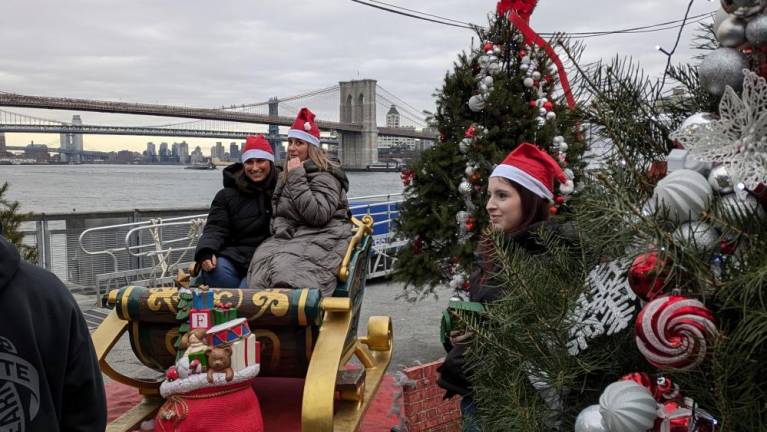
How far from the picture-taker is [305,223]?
413 cm

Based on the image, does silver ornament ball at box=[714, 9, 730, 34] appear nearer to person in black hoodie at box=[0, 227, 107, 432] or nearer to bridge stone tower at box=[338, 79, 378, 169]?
person in black hoodie at box=[0, 227, 107, 432]

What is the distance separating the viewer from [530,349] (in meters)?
1.39

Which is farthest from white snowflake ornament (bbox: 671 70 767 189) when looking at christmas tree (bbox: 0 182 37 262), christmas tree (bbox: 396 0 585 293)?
christmas tree (bbox: 0 182 37 262)

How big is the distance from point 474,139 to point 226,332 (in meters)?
2.24

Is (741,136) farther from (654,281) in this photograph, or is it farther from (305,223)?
(305,223)

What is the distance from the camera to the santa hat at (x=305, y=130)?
431cm

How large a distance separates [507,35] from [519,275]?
3540 millimetres

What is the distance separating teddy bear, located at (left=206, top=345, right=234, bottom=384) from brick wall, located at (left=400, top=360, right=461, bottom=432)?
0.90 meters

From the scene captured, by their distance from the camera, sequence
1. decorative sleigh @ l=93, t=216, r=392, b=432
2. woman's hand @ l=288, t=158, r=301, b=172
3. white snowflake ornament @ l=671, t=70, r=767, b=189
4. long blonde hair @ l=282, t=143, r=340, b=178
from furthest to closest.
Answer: long blonde hair @ l=282, t=143, r=340, b=178, woman's hand @ l=288, t=158, r=301, b=172, decorative sleigh @ l=93, t=216, r=392, b=432, white snowflake ornament @ l=671, t=70, r=767, b=189

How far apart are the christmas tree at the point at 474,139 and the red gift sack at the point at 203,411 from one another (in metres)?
1.81

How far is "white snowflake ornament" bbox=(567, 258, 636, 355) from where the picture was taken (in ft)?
4.41

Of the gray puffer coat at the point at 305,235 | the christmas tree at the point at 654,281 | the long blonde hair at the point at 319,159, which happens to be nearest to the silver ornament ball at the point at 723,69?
the christmas tree at the point at 654,281

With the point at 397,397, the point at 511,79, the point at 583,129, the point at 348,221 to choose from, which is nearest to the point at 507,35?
the point at 511,79

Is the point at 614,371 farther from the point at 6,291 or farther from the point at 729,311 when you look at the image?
the point at 6,291
